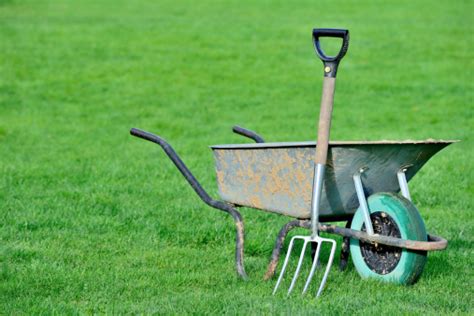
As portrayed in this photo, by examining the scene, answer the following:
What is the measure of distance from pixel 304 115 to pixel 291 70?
3411mm

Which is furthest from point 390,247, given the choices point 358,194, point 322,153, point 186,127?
point 186,127

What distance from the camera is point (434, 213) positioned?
7469 millimetres

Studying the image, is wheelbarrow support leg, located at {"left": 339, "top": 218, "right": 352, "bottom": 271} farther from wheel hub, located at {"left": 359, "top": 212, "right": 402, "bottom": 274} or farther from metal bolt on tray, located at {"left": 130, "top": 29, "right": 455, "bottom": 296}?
wheel hub, located at {"left": 359, "top": 212, "right": 402, "bottom": 274}

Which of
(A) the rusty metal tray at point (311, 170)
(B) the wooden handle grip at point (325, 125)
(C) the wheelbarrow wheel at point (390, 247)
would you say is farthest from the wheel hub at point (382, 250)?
(B) the wooden handle grip at point (325, 125)

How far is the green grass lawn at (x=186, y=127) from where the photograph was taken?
5035 millimetres

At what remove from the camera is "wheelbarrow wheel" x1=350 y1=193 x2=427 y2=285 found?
4688 mm

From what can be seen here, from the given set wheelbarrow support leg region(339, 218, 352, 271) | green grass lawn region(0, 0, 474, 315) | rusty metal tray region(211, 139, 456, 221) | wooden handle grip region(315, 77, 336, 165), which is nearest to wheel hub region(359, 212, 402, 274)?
green grass lawn region(0, 0, 474, 315)

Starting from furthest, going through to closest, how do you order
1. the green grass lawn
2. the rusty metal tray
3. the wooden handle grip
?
the green grass lawn → the rusty metal tray → the wooden handle grip

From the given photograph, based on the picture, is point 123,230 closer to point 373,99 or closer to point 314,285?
point 314,285

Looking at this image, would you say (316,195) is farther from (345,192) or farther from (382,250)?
(382,250)

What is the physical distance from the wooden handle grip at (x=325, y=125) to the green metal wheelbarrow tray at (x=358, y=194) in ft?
Answer: 0.18

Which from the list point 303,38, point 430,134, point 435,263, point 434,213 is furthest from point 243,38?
point 435,263

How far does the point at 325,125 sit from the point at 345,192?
0.44 meters

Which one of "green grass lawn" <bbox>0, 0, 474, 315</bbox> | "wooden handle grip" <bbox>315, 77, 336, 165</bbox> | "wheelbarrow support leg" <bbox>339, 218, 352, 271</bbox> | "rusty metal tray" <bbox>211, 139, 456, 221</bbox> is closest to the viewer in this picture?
"wooden handle grip" <bbox>315, 77, 336, 165</bbox>
